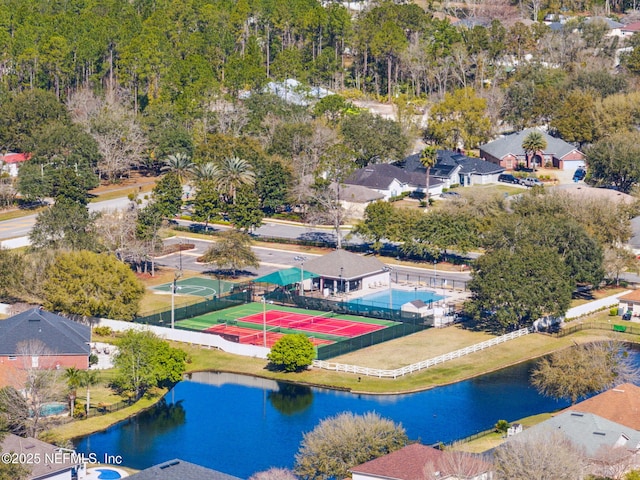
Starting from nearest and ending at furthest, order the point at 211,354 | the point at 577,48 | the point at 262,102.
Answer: the point at 211,354, the point at 262,102, the point at 577,48

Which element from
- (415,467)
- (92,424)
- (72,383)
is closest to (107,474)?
(92,424)

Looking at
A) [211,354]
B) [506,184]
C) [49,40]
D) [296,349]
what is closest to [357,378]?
[296,349]

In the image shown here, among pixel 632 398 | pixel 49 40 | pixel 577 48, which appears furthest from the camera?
pixel 577 48

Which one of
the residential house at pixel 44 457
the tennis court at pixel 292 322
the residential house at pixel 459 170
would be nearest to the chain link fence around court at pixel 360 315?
the tennis court at pixel 292 322

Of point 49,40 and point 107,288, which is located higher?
point 49,40

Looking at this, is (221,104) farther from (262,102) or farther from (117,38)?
(117,38)

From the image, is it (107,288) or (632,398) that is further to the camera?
(107,288)

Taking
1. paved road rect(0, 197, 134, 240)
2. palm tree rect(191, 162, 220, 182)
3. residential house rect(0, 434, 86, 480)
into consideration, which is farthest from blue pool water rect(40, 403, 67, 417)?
palm tree rect(191, 162, 220, 182)
